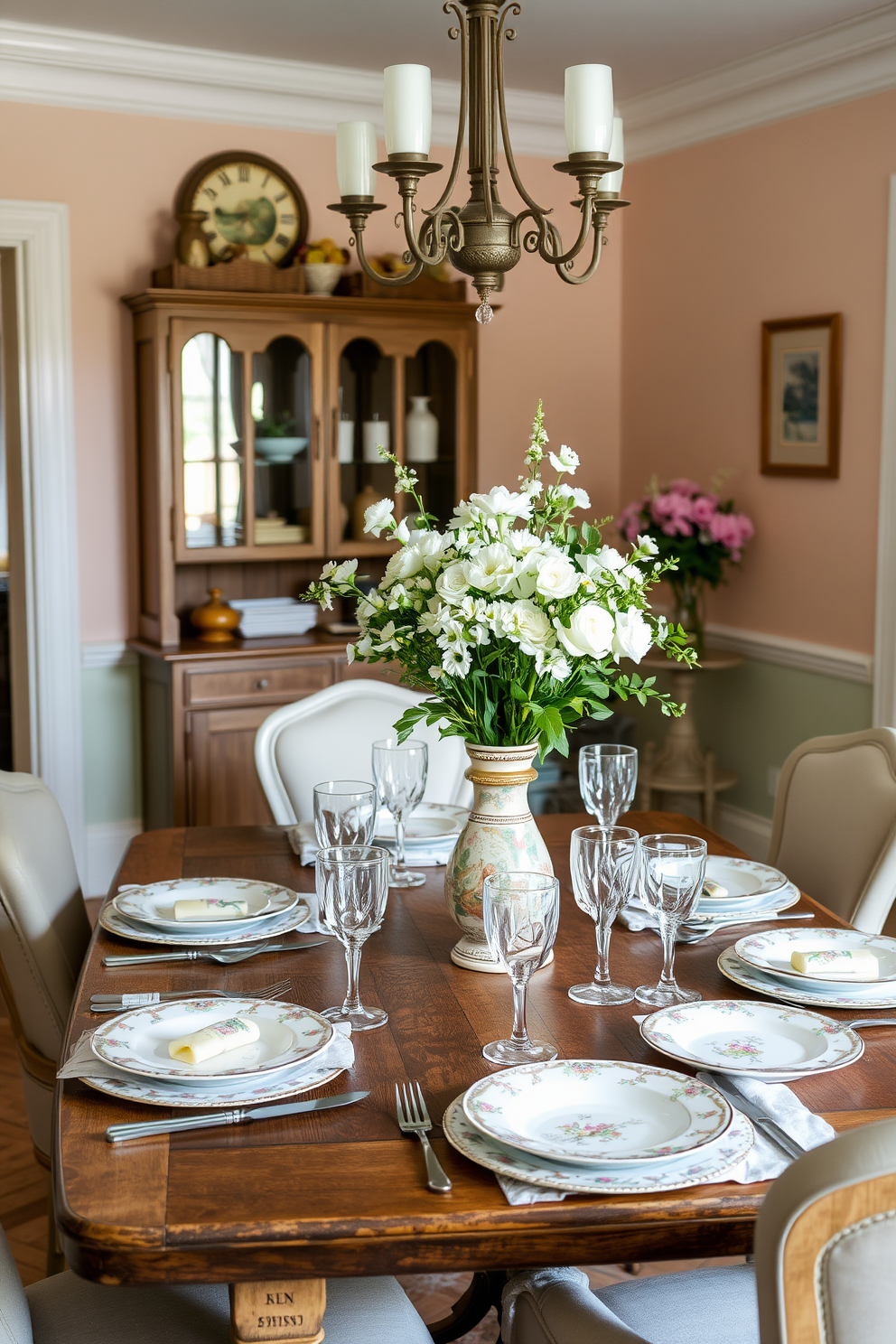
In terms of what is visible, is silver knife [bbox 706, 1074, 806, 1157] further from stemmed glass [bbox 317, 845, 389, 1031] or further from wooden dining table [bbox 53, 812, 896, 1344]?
stemmed glass [bbox 317, 845, 389, 1031]

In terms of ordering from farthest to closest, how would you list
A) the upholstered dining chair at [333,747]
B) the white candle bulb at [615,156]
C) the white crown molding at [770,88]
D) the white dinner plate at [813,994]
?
the white crown molding at [770,88] → the upholstered dining chair at [333,747] → the white candle bulb at [615,156] → the white dinner plate at [813,994]

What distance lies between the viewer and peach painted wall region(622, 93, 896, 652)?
A: 3711mm

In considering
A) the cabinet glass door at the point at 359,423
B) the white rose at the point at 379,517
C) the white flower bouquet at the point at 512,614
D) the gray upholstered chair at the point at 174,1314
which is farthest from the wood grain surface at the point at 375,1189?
the cabinet glass door at the point at 359,423

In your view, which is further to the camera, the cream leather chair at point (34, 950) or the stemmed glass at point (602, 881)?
the cream leather chair at point (34, 950)

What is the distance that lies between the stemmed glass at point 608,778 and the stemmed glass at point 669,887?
0.37 m

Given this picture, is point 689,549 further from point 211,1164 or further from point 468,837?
point 211,1164

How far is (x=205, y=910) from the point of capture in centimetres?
181

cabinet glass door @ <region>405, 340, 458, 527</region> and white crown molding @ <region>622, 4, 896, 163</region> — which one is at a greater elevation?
white crown molding @ <region>622, 4, 896, 163</region>

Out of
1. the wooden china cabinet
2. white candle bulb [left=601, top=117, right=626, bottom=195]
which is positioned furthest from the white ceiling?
white candle bulb [left=601, top=117, right=626, bottom=195]

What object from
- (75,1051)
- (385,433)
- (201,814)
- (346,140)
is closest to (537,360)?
(385,433)

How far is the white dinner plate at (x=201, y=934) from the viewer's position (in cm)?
174

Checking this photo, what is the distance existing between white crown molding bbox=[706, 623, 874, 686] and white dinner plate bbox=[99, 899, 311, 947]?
7.99ft

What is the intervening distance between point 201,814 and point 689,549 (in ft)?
5.55

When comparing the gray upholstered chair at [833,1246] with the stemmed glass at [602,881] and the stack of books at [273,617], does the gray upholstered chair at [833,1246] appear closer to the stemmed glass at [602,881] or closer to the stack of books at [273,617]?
the stemmed glass at [602,881]
